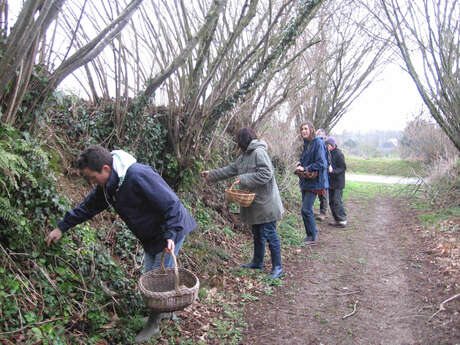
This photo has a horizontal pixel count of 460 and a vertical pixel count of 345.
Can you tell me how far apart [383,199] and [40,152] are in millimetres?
11902

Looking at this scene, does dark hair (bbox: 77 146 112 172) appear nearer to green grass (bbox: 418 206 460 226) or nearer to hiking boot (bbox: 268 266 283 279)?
hiking boot (bbox: 268 266 283 279)

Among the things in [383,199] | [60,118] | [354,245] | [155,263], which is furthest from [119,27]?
[383,199]

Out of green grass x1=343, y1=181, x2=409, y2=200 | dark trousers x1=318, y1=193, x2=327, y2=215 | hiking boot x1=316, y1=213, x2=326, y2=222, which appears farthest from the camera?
green grass x1=343, y1=181, x2=409, y2=200

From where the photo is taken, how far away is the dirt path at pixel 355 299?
3822 millimetres

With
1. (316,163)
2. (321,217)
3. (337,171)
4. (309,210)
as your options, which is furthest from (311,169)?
(321,217)

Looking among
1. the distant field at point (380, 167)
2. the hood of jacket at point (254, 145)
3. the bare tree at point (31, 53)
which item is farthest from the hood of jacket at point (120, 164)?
the distant field at point (380, 167)

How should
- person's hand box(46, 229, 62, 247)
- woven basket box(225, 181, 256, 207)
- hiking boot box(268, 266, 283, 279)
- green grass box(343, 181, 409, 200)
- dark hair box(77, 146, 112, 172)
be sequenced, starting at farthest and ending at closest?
green grass box(343, 181, 409, 200)
hiking boot box(268, 266, 283, 279)
woven basket box(225, 181, 256, 207)
person's hand box(46, 229, 62, 247)
dark hair box(77, 146, 112, 172)

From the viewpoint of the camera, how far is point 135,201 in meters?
3.32

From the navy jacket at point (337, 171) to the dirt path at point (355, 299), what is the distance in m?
1.30

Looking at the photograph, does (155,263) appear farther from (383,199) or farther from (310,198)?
(383,199)

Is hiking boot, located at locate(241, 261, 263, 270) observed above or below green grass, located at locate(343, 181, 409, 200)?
below

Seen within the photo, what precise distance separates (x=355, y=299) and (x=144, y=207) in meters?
3.02

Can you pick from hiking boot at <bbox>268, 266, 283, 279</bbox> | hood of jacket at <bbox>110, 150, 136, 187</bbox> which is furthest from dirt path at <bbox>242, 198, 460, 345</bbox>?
→ hood of jacket at <bbox>110, 150, 136, 187</bbox>

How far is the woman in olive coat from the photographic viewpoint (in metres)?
5.03
